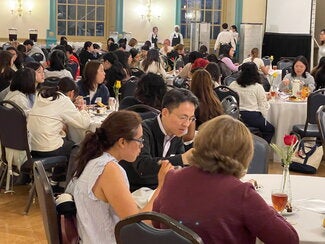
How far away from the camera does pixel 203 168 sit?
2.36 m

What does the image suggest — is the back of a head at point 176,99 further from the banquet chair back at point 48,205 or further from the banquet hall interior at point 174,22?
the banquet hall interior at point 174,22

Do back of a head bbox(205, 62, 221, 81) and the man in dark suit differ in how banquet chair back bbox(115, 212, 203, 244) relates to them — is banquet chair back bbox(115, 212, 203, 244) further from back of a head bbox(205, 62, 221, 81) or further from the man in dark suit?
back of a head bbox(205, 62, 221, 81)

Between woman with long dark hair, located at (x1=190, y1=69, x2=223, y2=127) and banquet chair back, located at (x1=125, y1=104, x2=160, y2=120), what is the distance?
0.46m

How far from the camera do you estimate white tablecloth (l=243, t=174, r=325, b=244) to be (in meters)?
2.67

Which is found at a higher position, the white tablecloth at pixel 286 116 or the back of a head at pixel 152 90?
the back of a head at pixel 152 90

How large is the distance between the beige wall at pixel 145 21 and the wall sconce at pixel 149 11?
63mm

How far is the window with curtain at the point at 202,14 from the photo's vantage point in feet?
60.0

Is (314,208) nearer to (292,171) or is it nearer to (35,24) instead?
(292,171)

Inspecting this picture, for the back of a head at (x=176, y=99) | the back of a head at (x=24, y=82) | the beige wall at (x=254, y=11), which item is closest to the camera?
the back of a head at (x=176, y=99)

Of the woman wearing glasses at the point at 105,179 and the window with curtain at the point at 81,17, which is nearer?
the woman wearing glasses at the point at 105,179

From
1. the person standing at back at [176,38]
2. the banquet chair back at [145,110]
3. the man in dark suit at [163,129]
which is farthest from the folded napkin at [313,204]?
the person standing at back at [176,38]

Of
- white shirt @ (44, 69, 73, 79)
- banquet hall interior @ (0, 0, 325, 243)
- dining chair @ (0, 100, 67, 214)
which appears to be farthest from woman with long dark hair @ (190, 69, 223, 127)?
banquet hall interior @ (0, 0, 325, 243)

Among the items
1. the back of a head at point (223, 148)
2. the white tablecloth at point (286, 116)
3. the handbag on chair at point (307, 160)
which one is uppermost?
the back of a head at point (223, 148)

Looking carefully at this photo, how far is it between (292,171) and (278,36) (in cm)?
1110
